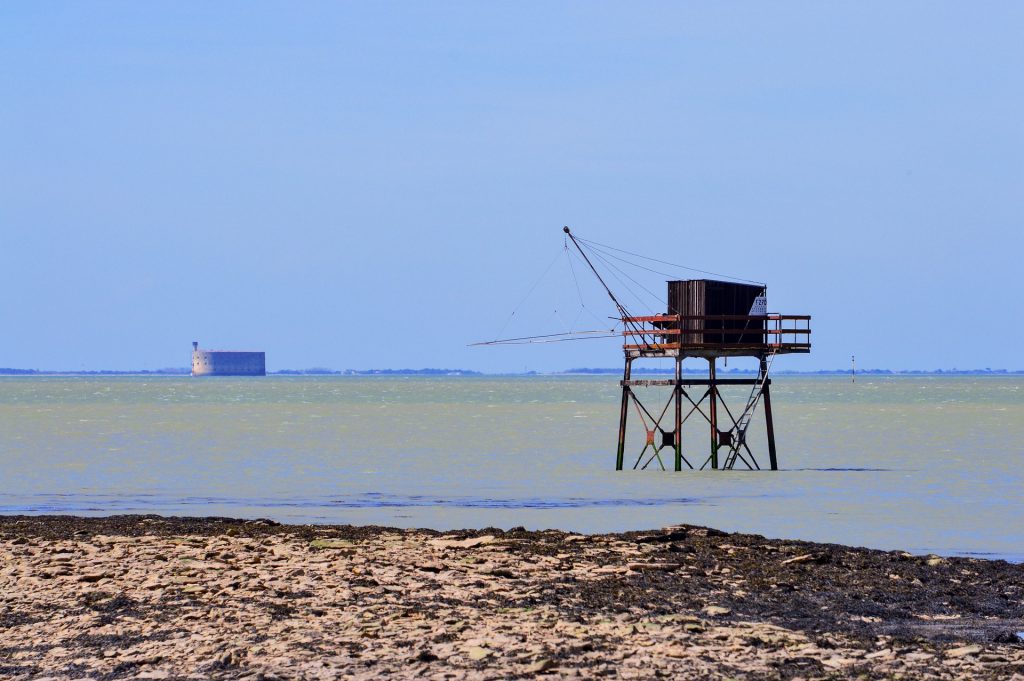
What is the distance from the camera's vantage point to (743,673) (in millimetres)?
13648

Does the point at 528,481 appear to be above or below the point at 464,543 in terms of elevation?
below

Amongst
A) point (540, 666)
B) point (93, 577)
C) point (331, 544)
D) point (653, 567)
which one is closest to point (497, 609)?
point (540, 666)

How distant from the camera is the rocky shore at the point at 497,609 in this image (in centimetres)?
1406

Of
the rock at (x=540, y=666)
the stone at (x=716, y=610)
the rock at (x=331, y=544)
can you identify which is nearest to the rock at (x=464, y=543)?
the rock at (x=331, y=544)

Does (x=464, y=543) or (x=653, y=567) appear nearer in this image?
(x=653, y=567)

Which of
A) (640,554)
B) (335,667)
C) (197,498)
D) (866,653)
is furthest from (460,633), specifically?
(197,498)

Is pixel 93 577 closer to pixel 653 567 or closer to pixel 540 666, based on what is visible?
pixel 540 666

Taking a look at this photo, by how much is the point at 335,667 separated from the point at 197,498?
24.0 metres

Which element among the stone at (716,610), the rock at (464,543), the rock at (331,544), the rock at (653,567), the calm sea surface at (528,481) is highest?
the rock at (464,543)

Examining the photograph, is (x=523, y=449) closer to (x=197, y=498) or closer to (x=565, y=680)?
(x=197, y=498)

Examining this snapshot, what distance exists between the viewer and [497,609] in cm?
1627

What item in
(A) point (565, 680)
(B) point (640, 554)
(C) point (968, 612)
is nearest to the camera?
(A) point (565, 680)

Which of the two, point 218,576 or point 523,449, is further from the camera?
point 523,449

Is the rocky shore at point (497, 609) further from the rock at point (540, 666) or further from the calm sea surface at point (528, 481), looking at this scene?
the calm sea surface at point (528, 481)
